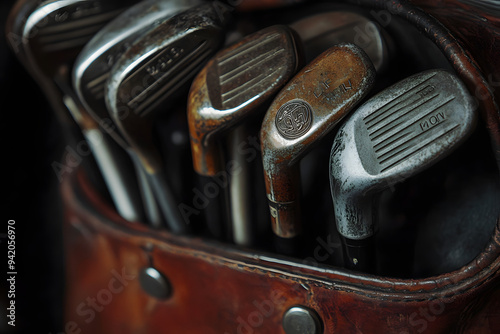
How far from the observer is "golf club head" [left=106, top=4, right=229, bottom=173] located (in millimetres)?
768

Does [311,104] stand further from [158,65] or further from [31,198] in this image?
[31,198]

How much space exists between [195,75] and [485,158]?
1.73 feet

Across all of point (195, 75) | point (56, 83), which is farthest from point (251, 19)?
point (56, 83)

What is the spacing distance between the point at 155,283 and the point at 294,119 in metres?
0.47

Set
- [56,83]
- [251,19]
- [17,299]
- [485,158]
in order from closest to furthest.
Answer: [485,158], [251,19], [56,83], [17,299]

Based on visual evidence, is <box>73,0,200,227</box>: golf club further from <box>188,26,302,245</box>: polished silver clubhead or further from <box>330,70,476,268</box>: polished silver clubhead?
<box>330,70,476,268</box>: polished silver clubhead

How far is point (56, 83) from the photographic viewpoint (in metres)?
0.98

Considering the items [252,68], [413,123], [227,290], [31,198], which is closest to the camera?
[413,123]

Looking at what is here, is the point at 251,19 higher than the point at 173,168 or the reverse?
higher

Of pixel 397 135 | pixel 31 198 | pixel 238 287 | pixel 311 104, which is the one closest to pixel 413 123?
pixel 397 135

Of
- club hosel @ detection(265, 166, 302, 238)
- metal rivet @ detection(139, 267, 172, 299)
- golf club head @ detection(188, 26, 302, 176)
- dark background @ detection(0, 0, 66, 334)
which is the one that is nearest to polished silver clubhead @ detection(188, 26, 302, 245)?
golf club head @ detection(188, 26, 302, 176)

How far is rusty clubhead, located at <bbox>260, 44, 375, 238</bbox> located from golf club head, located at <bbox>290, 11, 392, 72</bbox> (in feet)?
0.33

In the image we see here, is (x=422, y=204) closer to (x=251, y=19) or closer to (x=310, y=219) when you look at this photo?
(x=310, y=219)

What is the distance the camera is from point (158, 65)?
79cm
